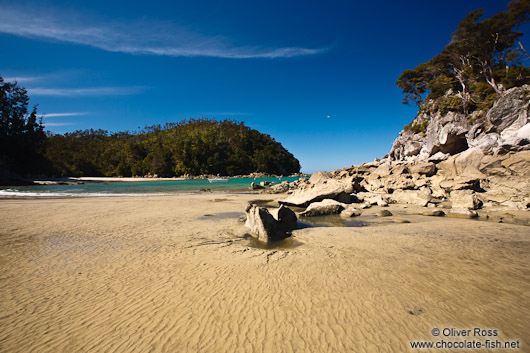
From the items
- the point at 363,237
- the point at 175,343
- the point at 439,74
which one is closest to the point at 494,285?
the point at 363,237

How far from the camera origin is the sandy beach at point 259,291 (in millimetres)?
3340

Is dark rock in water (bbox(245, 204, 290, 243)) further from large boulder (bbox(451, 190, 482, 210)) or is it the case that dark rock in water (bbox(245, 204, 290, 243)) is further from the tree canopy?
the tree canopy

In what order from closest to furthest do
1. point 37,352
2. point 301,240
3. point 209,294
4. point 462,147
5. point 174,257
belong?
point 37,352 → point 209,294 → point 174,257 → point 301,240 → point 462,147

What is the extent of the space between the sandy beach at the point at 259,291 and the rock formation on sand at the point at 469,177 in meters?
7.14

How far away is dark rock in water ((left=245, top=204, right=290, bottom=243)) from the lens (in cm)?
843

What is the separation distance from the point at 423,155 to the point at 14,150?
101 metres

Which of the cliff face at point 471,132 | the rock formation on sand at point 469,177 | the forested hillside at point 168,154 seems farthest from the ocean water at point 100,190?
the forested hillside at point 168,154

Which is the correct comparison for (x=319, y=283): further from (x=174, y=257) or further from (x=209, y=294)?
(x=174, y=257)

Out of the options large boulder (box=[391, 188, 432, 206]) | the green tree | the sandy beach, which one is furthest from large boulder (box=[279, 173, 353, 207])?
the green tree

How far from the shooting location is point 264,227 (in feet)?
28.0

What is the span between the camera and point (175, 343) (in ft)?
10.5

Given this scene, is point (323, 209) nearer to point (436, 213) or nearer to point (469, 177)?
point (436, 213)

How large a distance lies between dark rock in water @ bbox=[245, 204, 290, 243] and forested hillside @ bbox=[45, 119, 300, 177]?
98255 mm

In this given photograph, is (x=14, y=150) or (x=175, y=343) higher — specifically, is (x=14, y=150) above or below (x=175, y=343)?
above
